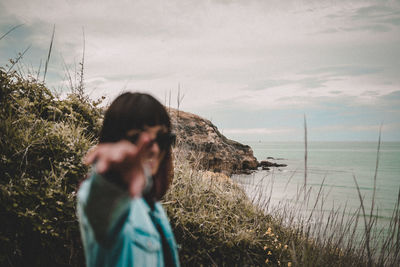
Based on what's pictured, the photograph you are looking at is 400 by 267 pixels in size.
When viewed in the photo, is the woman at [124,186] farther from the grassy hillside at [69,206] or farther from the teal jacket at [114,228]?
the grassy hillside at [69,206]

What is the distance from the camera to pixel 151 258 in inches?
37.9

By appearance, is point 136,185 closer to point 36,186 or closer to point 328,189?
point 36,186

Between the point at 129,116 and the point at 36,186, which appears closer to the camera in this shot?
the point at 129,116

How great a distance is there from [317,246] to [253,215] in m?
1.13

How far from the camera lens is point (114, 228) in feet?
2.76

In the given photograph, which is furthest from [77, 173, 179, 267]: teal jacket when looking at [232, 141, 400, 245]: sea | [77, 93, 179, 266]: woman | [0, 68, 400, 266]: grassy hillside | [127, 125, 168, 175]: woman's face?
[232, 141, 400, 245]: sea

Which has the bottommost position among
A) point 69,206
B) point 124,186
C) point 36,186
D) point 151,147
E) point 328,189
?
point 328,189

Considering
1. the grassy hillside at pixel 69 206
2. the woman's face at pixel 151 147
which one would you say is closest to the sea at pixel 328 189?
the grassy hillside at pixel 69 206

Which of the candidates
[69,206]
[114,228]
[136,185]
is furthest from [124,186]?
[69,206]

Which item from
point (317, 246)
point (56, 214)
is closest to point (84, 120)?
point (56, 214)

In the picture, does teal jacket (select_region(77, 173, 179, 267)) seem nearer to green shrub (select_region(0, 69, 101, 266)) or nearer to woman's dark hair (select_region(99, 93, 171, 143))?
woman's dark hair (select_region(99, 93, 171, 143))

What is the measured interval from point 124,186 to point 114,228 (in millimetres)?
147

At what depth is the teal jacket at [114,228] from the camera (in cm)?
81

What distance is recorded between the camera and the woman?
81 cm
